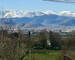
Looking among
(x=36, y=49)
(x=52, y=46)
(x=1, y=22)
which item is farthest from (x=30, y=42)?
(x=52, y=46)

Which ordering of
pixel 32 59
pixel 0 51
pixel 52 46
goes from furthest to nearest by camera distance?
pixel 52 46 → pixel 32 59 → pixel 0 51

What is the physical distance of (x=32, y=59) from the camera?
15.6 meters

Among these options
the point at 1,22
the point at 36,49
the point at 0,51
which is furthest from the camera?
the point at 36,49

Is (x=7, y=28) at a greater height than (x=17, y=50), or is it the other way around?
(x=7, y=28)

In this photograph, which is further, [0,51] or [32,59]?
[32,59]

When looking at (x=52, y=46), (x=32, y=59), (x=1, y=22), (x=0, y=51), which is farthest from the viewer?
(x=52, y=46)

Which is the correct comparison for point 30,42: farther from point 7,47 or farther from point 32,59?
point 7,47

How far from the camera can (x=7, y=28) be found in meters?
15.2

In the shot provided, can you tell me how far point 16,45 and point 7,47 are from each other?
681 millimetres

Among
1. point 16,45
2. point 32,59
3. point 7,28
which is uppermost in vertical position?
point 7,28

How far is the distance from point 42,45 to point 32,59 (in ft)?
25.2

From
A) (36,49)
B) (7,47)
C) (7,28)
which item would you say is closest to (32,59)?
(7,28)

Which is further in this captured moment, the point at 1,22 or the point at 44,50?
the point at 44,50

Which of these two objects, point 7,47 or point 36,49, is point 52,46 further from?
point 7,47
